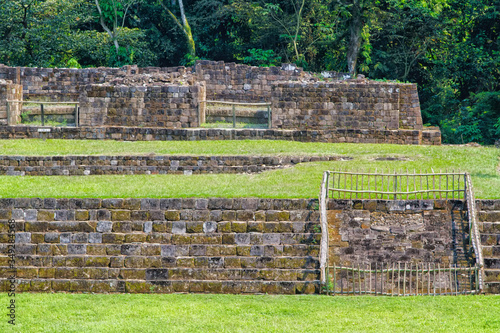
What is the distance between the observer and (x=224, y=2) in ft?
135

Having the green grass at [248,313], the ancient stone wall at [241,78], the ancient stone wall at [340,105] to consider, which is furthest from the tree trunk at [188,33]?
the green grass at [248,313]

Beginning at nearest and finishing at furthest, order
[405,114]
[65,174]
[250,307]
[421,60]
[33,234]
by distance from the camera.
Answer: [250,307] < [33,234] < [65,174] < [405,114] < [421,60]

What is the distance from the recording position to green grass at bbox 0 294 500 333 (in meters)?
10.0

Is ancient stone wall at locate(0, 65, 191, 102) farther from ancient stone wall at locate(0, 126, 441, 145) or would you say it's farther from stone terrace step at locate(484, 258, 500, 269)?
stone terrace step at locate(484, 258, 500, 269)

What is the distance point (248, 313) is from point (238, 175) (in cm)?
669

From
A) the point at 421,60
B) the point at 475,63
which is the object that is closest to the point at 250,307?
the point at 475,63

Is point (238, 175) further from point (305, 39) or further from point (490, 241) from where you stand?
point (305, 39)

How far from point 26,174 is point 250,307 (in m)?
9.66

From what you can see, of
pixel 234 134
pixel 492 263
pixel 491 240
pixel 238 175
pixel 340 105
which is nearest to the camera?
pixel 492 263

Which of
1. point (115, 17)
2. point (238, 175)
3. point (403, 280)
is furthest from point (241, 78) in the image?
point (403, 280)

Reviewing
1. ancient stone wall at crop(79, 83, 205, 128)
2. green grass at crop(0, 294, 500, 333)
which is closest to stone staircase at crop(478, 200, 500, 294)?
green grass at crop(0, 294, 500, 333)

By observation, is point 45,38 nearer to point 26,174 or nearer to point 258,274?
point 26,174

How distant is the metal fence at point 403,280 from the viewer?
1197cm

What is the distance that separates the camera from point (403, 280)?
1231 centimetres
